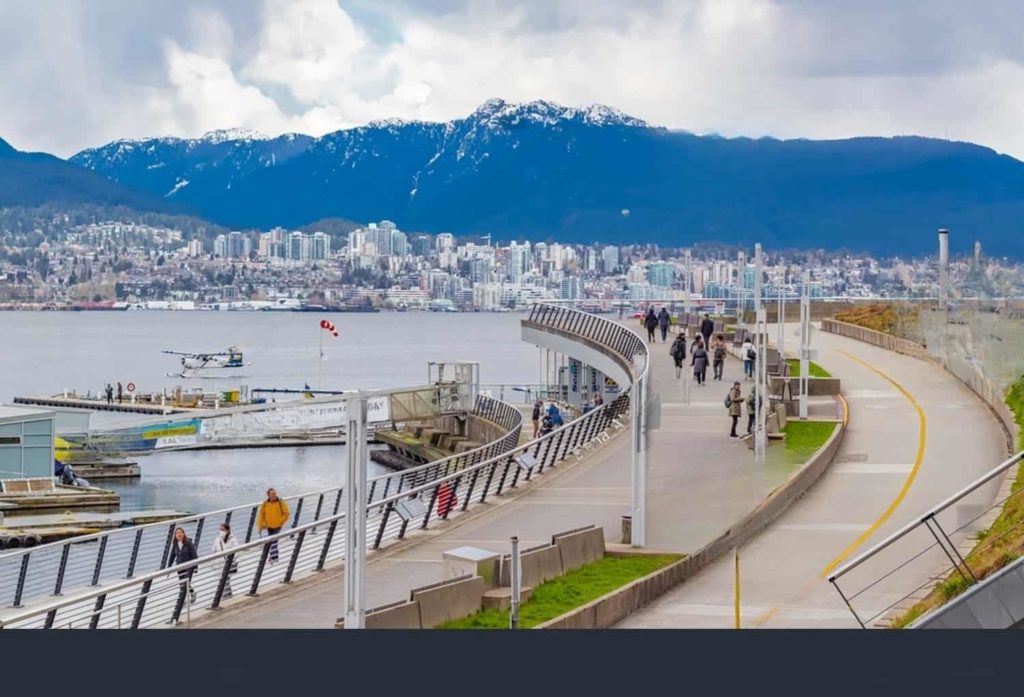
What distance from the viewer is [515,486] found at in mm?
33375

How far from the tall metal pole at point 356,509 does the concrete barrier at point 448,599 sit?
1.79m

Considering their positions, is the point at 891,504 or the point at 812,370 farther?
the point at 812,370

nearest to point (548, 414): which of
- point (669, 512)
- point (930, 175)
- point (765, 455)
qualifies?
point (765, 455)

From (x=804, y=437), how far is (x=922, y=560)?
2107cm

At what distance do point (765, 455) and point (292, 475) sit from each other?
51.3 m

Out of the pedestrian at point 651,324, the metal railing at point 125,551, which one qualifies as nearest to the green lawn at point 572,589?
the metal railing at point 125,551

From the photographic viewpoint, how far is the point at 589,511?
98.7ft

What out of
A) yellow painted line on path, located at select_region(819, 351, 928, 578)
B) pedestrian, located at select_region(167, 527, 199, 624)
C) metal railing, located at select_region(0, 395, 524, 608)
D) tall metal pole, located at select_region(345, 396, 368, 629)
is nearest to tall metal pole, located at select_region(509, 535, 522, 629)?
tall metal pole, located at select_region(345, 396, 368, 629)

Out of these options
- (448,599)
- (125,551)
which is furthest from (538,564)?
(125,551)

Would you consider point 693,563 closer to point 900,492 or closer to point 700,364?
point 900,492

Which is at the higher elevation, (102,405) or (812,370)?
(812,370)

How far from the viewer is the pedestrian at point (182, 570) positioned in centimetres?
2019

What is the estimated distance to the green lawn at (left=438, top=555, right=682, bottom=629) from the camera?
798 inches

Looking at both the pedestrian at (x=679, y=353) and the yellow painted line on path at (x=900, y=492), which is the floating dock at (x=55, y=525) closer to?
the pedestrian at (x=679, y=353)
